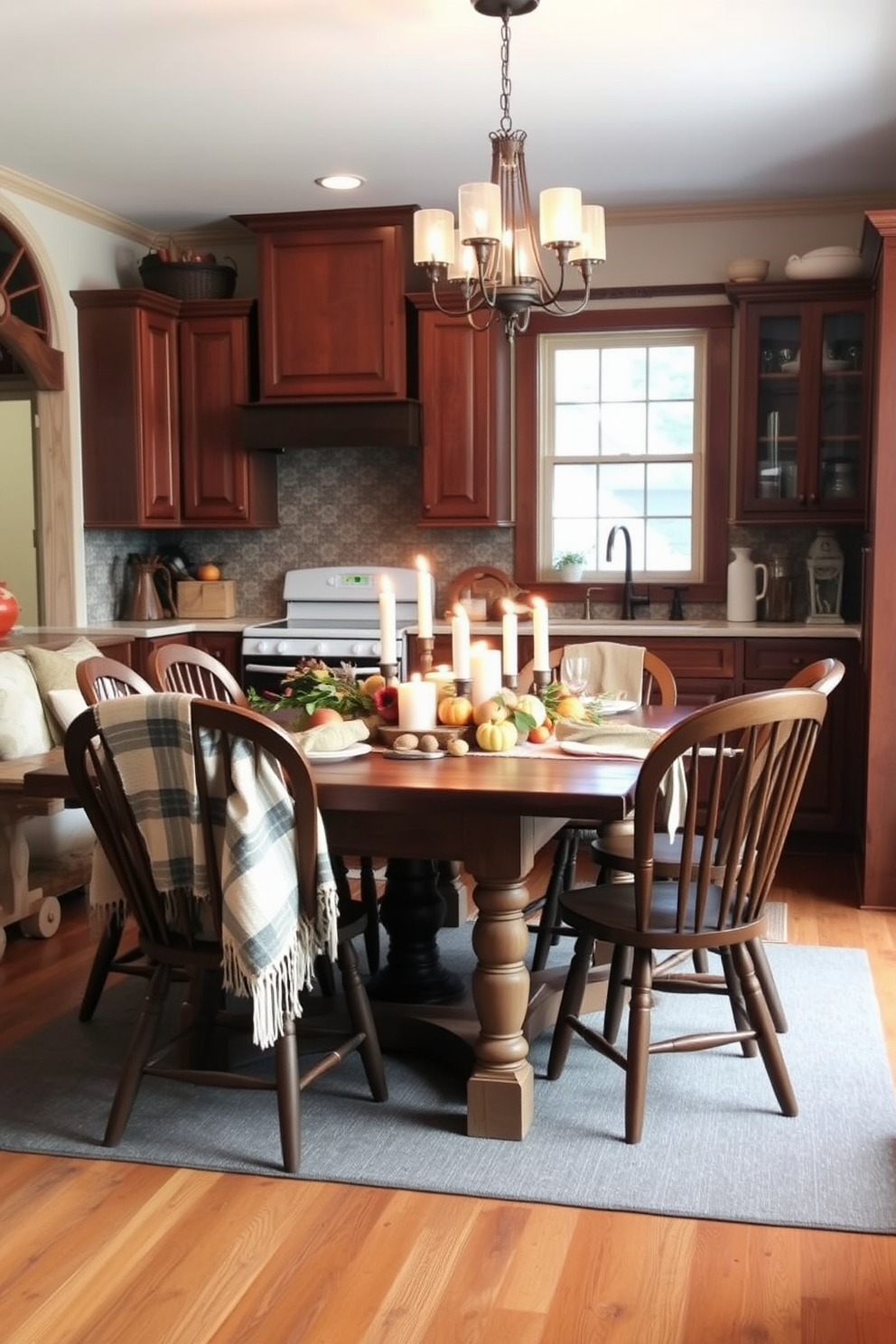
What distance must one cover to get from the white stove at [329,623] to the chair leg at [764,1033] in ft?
9.37

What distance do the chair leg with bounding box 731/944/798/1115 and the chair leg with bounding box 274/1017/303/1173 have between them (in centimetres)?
96

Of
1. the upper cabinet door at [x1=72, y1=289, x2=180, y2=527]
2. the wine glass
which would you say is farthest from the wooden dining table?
the upper cabinet door at [x1=72, y1=289, x2=180, y2=527]

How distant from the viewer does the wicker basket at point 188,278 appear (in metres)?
5.92

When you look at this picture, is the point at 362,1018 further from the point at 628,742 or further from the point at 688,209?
the point at 688,209

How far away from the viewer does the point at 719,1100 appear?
302cm

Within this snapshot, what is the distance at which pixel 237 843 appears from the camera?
8.29ft

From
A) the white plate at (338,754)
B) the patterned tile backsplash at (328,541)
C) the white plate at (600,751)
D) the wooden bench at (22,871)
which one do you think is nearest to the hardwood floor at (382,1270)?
the white plate at (338,754)

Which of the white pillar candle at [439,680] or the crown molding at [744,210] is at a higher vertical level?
the crown molding at [744,210]

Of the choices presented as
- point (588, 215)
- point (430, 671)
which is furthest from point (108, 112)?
point (430, 671)

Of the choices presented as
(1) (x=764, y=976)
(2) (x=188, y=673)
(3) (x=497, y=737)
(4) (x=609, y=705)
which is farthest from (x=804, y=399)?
(1) (x=764, y=976)

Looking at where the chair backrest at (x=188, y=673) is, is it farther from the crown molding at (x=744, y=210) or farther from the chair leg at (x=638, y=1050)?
the crown molding at (x=744, y=210)

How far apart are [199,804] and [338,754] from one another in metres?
0.46

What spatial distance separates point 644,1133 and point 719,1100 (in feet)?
0.86

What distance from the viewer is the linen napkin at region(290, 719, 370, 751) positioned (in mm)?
3008
